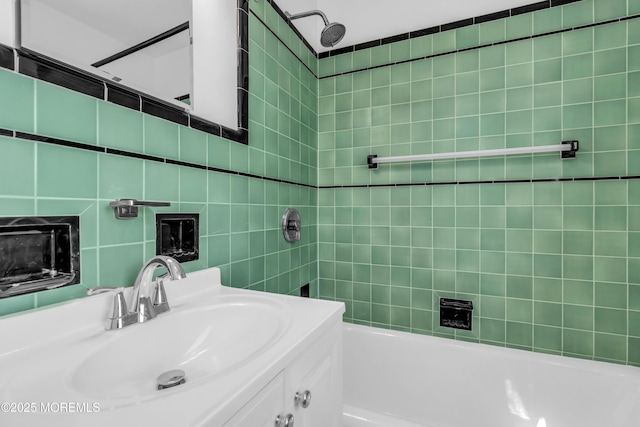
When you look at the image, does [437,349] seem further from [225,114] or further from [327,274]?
[225,114]

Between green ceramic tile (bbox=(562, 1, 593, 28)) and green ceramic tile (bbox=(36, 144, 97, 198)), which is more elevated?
green ceramic tile (bbox=(562, 1, 593, 28))

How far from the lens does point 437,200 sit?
5.70 feet

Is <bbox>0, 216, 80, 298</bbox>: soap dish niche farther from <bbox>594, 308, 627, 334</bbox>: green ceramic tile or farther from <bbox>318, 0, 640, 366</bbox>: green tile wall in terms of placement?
<bbox>594, 308, 627, 334</bbox>: green ceramic tile

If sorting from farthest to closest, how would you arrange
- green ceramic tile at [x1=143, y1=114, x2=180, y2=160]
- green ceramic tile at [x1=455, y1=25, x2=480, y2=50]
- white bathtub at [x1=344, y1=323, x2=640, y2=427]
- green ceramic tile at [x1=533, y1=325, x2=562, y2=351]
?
green ceramic tile at [x1=455, y1=25, x2=480, y2=50] → green ceramic tile at [x1=533, y1=325, x2=562, y2=351] → white bathtub at [x1=344, y1=323, x2=640, y2=427] → green ceramic tile at [x1=143, y1=114, x2=180, y2=160]

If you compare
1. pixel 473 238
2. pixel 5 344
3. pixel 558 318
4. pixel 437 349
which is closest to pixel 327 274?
pixel 437 349

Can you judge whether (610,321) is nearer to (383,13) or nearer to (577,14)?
(577,14)

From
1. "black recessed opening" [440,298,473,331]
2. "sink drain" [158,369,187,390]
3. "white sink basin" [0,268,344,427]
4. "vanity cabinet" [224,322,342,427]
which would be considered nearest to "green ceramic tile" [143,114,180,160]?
"white sink basin" [0,268,344,427]

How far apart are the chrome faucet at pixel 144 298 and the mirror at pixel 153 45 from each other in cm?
51

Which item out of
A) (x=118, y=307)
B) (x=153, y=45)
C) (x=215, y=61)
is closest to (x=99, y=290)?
(x=118, y=307)

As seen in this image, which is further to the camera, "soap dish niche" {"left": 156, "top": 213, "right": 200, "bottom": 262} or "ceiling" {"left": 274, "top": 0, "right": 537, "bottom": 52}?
"ceiling" {"left": 274, "top": 0, "right": 537, "bottom": 52}

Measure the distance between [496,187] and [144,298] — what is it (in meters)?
1.60

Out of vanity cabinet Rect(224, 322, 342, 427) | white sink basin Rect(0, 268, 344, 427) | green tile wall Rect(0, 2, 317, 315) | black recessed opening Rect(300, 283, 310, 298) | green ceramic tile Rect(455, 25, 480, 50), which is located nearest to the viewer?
white sink basin Rect(0, 268, 344, 427)

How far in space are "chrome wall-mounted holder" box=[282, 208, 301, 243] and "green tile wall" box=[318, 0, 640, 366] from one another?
0.37 m

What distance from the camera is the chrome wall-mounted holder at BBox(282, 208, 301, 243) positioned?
164cm
